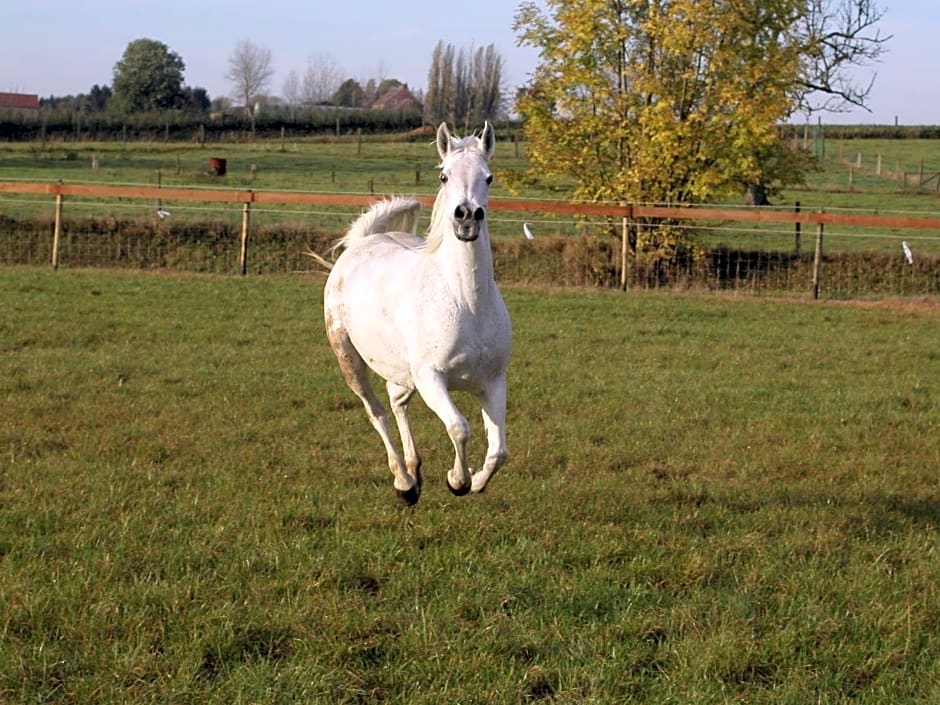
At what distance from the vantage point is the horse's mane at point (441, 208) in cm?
541

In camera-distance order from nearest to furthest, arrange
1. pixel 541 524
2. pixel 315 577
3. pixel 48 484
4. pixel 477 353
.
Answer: pixel 315 577 < pixel 477 353 < pixel 541 524 < pixel 48 484

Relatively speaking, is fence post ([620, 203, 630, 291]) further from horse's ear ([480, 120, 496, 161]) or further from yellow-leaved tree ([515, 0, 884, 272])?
horse's ear ([480, 120, 496, 161])

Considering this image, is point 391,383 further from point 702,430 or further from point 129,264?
point 129,264

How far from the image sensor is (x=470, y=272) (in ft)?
17.8

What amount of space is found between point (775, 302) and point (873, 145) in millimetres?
47790

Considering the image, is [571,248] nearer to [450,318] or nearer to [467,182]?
[450,318]

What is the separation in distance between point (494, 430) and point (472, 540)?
58 centimetres

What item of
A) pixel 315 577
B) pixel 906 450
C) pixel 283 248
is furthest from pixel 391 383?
pixel 283 248

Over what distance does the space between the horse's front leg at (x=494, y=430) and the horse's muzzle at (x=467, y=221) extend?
86 cm

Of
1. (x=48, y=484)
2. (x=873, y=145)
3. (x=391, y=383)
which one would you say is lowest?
(x=48, y=484)

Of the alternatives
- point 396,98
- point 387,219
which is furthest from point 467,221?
point 396,98

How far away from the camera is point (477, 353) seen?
551cm

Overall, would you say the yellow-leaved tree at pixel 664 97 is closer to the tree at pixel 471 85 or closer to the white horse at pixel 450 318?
the tree at pixel 471 85

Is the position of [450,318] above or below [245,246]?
above
